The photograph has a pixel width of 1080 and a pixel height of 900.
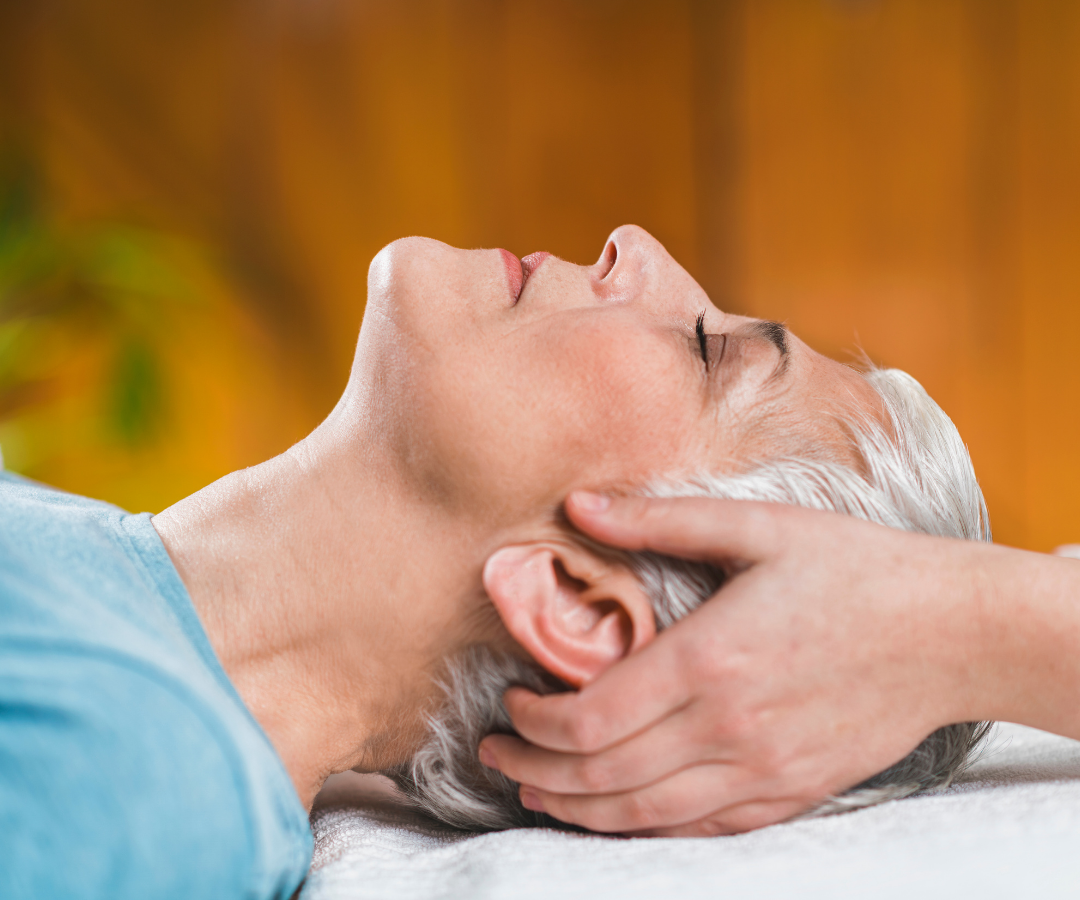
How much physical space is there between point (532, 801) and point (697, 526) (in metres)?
0.30

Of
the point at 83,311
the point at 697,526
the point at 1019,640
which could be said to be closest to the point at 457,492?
the point at 697,526

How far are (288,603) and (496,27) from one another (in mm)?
2724

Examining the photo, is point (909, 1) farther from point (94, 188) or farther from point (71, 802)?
point (71, 802)

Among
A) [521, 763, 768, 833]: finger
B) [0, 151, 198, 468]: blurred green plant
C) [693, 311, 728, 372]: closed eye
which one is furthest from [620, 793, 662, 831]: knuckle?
[0, 151, 198, 468]: blurred green plant

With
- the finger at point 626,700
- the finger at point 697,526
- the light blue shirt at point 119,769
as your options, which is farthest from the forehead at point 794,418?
the light blue shirt at point 119,769

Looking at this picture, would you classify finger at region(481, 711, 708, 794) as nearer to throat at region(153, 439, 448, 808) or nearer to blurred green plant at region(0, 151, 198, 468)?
throat at region(153, 439, 448, 808)

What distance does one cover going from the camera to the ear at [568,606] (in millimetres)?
754

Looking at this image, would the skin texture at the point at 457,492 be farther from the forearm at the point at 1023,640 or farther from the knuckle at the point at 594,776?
the forearm at the point at 1023,640

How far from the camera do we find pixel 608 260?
3.27ft

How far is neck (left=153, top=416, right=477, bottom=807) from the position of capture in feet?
2.74

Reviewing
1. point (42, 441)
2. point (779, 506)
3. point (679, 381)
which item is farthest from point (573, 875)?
point (42, 441)

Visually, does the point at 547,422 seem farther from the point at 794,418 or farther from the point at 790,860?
the point at 790,860

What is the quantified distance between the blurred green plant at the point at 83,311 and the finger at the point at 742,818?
223 centimetres

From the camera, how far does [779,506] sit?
0.73 meters
